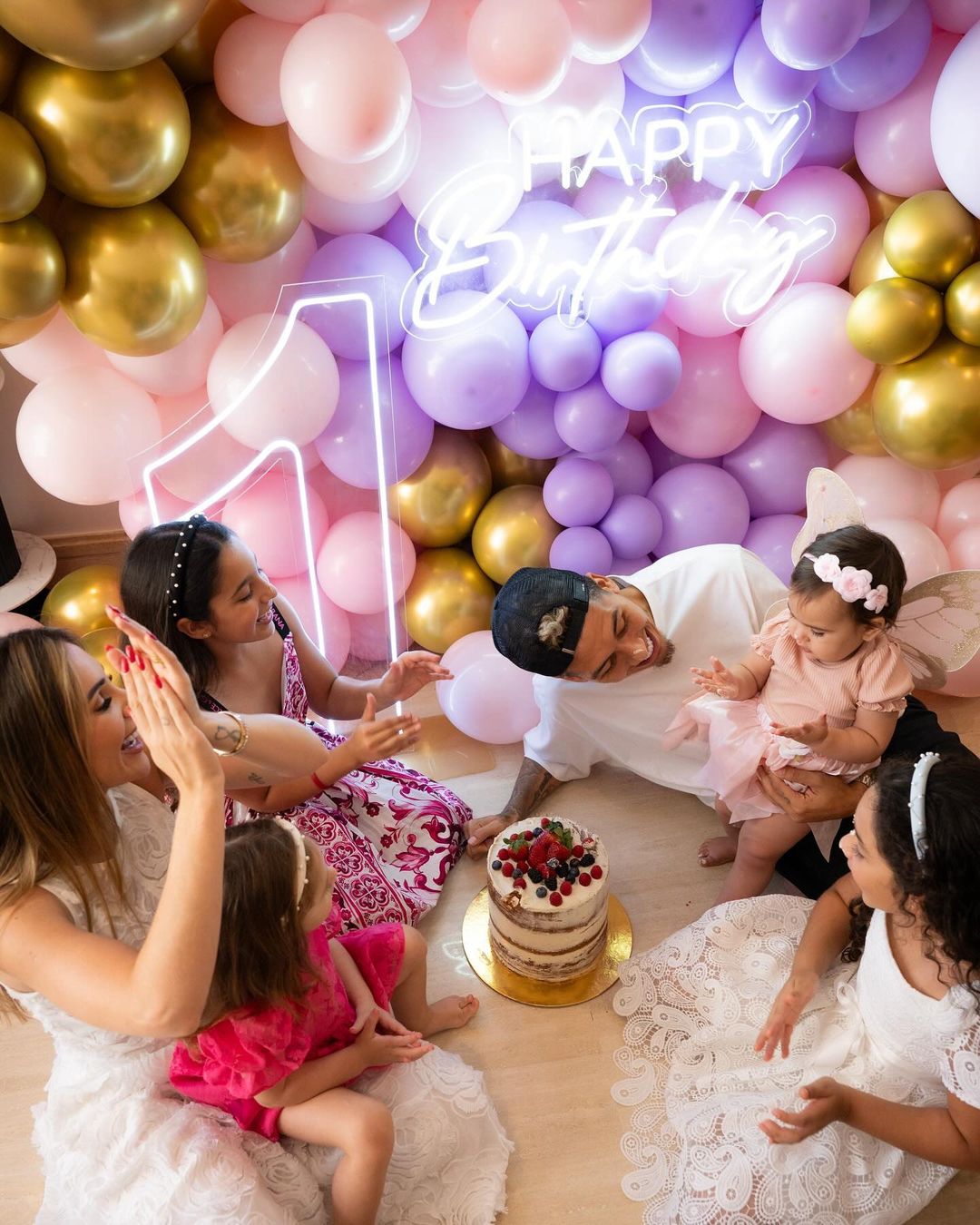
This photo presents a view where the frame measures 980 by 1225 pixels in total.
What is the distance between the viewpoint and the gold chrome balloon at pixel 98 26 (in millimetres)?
1742

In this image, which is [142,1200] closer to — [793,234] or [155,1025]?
[155,1025]

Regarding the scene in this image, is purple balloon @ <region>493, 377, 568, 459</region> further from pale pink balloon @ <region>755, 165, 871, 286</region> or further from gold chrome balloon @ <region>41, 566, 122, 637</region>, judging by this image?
gold chrome balloon @ <region>41, 566, 122, 637</region>

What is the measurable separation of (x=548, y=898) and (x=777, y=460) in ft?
5.28

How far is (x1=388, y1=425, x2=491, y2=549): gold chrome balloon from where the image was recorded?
2789 mm

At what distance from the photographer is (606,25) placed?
7.35 feet

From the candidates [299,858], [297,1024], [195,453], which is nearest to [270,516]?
[195,453]

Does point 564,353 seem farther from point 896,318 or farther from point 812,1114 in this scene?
Answer: point 812,1114

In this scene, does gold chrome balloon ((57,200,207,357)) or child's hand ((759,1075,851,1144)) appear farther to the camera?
gold chrome balloon ((57,200,207,357))

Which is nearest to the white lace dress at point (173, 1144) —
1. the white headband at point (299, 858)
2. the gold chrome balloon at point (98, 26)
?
the white headband at point (299, 858)

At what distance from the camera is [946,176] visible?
7.80ft

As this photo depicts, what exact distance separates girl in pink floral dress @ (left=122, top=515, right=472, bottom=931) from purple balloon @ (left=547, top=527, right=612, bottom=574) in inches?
26.3

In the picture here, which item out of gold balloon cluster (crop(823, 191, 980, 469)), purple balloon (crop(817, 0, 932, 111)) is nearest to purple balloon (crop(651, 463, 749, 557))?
gold balloon cluster (crop(823, 191, 980, 469))

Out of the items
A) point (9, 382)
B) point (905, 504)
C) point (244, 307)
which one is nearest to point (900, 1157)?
point (905, 504)

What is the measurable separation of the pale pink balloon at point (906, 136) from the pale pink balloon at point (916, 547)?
94cm
